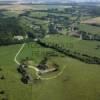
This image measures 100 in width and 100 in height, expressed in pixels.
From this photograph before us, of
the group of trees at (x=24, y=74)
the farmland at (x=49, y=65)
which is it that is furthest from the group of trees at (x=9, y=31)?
the group of trees at (x=24, y=74)

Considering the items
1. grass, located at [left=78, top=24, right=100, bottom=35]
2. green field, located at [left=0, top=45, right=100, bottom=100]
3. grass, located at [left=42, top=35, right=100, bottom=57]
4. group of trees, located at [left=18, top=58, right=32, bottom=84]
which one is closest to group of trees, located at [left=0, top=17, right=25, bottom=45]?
grass, located at [left=42, top=35, right=100, bottom=57]

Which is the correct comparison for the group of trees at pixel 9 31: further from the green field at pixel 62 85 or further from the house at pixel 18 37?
the green field at pixel 62 85

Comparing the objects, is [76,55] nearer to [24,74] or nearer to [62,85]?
[24,74]

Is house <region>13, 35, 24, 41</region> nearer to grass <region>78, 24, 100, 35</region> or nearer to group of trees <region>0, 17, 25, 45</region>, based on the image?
group of trees <region>0, 17, 25, 45</region>

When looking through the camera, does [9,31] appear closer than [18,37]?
No

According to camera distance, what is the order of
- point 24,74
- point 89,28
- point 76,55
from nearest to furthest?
point 24,74, point 76,55, point 89,28

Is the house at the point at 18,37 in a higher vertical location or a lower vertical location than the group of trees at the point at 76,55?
lower

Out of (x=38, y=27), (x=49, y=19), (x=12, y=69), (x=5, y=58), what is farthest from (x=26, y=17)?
(x=12, y=69)

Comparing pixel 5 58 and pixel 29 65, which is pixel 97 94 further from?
pixel 5 58

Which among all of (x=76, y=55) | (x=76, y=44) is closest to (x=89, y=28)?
(x=76, y=44)
